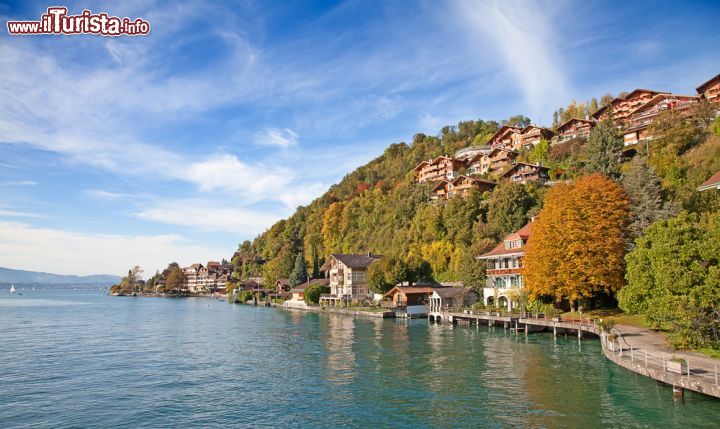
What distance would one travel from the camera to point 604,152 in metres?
68.1

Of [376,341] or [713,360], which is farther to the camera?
[376,341]

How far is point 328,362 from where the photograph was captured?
3847cm

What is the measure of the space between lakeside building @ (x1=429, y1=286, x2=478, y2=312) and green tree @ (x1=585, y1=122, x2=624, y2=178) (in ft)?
81.3

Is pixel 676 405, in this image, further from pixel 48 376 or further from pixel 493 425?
pixel 48 376

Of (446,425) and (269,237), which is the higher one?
(269,237)

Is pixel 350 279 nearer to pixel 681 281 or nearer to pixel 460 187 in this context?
pixel 460 187

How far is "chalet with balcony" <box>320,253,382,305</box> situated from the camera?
310ft

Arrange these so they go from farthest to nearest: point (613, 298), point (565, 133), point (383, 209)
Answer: point (383, 209) < point (565, 133) < point (613, 298)

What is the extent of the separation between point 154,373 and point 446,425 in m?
23.4

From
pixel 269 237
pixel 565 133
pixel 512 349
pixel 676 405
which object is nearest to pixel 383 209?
pixel 565 133

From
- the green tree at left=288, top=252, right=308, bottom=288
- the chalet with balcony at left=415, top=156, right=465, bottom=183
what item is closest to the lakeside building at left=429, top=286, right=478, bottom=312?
the chalet with balcony at left=415, top=156, right=465, bottom=183

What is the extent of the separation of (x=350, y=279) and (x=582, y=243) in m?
55.0

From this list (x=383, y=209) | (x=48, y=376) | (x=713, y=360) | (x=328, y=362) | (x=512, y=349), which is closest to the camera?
(x=713, y=360)

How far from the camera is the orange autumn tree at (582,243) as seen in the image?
4541cm
